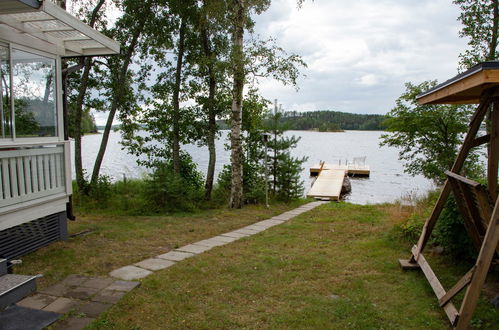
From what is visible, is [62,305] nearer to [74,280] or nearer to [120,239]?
[74,280]

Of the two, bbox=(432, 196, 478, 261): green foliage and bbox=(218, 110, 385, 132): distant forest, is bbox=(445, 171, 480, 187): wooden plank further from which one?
bbox=(218, 110, 385, 132): distant forest

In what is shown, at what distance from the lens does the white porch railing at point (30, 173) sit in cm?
462

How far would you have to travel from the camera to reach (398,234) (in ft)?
19.5

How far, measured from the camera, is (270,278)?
Result: 14.0 feet

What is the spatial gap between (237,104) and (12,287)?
6676 mm

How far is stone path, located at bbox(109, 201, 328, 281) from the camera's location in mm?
4335

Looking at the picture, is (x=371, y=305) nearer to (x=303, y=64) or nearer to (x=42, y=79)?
(x=42, y=79)

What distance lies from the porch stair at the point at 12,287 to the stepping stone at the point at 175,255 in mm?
1646

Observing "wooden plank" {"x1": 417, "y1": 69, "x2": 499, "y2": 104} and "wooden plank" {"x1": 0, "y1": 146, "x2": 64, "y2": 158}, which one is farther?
"wooden plank" {"x1": 0, "y1": 146, "x2": 64, "y2": 158}

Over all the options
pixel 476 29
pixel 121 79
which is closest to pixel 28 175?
pixel 121 79

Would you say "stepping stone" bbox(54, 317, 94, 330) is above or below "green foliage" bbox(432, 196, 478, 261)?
below

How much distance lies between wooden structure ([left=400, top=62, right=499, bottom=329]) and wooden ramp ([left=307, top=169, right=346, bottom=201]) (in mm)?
14017

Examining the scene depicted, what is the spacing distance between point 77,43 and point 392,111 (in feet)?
35.8

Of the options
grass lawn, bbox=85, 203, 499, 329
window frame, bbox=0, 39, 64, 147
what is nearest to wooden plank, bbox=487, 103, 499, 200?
grass lawn, bbox=85, 203, 499, 329
